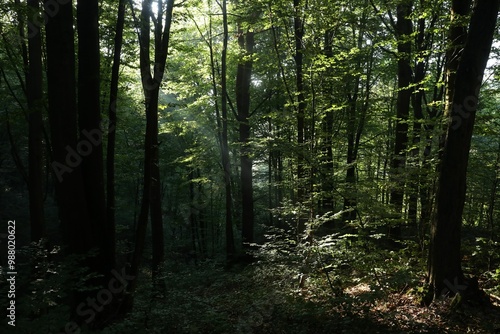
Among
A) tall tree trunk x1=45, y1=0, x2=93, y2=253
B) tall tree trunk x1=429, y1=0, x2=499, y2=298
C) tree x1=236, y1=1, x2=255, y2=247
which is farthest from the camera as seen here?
tree x1=236, y1=1, x2=255, y2=247

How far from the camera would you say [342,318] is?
17.9 feet

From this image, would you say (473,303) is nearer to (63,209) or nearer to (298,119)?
(298,119)

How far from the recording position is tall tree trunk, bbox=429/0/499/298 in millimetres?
5363

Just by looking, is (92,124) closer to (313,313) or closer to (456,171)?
(313,313)

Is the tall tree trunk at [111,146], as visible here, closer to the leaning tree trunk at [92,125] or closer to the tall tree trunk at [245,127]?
the leaning tree trunk at [92,125]

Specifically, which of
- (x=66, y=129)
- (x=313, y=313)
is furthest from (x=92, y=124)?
(x=313, y=313)

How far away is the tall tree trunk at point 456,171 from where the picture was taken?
5.36 meters

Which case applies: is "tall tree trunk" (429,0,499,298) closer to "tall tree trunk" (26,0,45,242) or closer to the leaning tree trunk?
the leaning tree trunk

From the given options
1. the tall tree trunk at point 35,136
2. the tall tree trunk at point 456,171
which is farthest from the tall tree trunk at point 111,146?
the tall tree trunk at point 456,171

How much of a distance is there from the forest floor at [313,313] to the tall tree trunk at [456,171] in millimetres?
454

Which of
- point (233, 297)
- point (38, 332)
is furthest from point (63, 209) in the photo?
point (233, 297)

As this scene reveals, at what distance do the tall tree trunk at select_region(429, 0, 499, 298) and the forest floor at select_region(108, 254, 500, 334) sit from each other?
1.49 ft

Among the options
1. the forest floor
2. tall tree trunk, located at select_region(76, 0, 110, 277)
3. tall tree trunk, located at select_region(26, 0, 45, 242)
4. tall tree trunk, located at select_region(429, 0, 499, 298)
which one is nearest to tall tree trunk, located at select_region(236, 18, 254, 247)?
the forest floor

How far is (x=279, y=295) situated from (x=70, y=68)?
598 centimetres
